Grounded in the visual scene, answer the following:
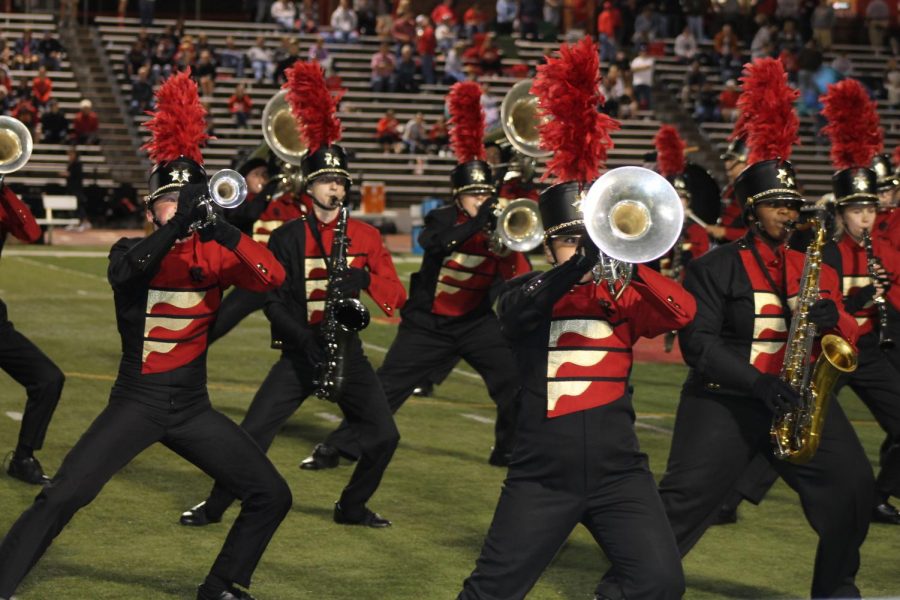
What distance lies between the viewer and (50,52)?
3350 cm

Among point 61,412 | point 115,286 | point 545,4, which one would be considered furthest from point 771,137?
point 545,4

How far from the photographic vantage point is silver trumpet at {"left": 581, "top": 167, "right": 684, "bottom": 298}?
5.37 m

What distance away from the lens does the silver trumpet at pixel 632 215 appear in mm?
5367

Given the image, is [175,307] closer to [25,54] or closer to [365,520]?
[365,520]

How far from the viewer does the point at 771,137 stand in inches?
295

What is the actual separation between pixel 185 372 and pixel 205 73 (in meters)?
26.8

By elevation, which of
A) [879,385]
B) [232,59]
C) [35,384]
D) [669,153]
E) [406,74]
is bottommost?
[35,384]

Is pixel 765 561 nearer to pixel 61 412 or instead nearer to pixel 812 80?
pixel 61 412

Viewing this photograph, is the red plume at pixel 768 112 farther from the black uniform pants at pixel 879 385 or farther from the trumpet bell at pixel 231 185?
the trumpet bell at pixel 231 185

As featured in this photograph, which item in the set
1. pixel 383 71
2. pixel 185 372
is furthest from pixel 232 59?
pixel 185 372

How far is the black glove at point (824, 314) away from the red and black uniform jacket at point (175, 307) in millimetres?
2287

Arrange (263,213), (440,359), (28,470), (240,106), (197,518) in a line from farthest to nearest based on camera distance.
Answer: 1. (240,106)
2. (263,213)
3. (440,359)
4. (28,470)
5. (197,518)

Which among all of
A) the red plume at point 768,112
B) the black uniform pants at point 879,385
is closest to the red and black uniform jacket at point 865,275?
the black uniform pants at point 879,385

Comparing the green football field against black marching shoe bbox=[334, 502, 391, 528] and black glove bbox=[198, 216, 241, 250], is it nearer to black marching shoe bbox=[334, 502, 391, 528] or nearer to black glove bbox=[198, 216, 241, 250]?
black marching shoe bbox=[334, 502, 391, 528]
